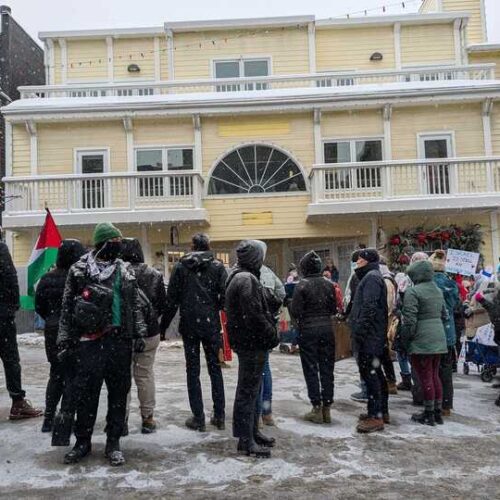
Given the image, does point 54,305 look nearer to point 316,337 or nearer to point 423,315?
point 316,337

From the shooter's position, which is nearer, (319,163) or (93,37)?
(319,163)

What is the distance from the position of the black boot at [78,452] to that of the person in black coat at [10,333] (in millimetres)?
1476

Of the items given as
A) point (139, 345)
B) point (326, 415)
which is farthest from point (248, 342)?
point (326, 415)

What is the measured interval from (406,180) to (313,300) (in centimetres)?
1010

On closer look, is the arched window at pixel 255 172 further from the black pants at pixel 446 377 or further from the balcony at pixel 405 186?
the black pants at pixel 446 377

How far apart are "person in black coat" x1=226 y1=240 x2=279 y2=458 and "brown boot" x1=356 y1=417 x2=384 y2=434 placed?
1.11 metres

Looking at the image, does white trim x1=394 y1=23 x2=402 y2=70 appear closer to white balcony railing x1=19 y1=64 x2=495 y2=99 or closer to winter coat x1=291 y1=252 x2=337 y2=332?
white balcony railing x1=19 y1=64 x2=495 y2=99

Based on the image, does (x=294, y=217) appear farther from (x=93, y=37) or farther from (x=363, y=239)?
(x=93, y=37)

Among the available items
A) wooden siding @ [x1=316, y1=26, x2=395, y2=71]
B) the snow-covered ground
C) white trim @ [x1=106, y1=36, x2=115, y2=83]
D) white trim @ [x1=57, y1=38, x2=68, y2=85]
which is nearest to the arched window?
wooden siding @ [x1=316, y1=26, x2=395, y2=71]

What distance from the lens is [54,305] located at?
15.6ft

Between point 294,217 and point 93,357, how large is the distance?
11657mm

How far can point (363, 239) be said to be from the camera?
15.3 metres

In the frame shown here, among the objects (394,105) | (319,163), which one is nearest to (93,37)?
(319,163)

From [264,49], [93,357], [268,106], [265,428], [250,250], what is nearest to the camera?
[93,357]
